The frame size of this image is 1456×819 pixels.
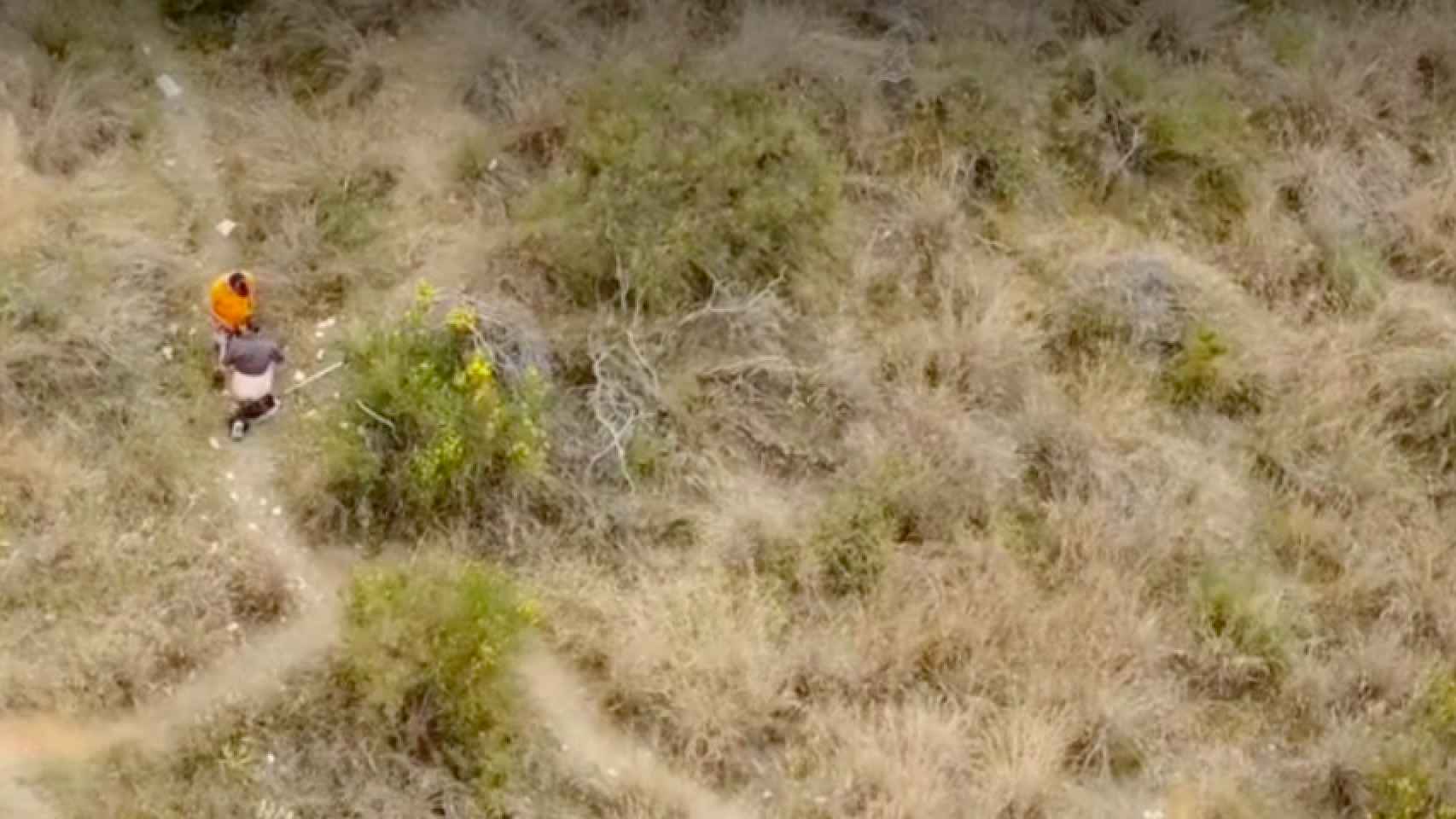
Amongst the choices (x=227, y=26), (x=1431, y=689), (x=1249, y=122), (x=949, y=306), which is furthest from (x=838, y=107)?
(x=1431, y=689)

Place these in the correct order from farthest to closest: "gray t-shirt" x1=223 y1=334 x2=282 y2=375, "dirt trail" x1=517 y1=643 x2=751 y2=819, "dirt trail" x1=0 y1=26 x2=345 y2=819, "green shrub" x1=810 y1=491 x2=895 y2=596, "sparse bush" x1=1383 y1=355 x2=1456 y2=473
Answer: "sparse bush" x1=1383 y1=355 x2=1456 y2=473, "gray t-shirt" x1=223 y1=334 x2=282 y2=375, "green shrub" x1=810 y1=491 x2=895 y2=596, "dirt trail" x1=517 y1=643 x2=751 y2=819, "dirt trail" x1=0 y1=26 x2=345 y2=819

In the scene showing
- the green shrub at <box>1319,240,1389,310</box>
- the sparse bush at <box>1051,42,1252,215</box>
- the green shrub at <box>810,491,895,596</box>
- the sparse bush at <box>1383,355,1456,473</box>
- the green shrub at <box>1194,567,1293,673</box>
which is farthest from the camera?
the sparse bush at <box>1051,42,1252,215</box>

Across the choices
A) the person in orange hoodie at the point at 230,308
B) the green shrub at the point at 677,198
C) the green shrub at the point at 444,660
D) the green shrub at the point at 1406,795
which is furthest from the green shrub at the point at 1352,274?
the person in orange hoodie at the point at 230,308

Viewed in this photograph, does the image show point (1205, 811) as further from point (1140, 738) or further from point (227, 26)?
point (227, 26)

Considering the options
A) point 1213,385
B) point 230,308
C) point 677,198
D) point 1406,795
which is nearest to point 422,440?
point 230,308

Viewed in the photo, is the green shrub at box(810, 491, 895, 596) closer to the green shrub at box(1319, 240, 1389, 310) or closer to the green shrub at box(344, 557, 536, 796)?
the green shrub at box(344, 557, 536, 796)

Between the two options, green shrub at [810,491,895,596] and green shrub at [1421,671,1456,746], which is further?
green shrub at [810,491,895,596]

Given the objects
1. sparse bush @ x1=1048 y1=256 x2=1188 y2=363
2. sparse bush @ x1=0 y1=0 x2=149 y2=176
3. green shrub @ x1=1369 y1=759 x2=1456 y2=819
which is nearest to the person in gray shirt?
sparse bush @ x1=0 y1=0 x2=149 y2=176
